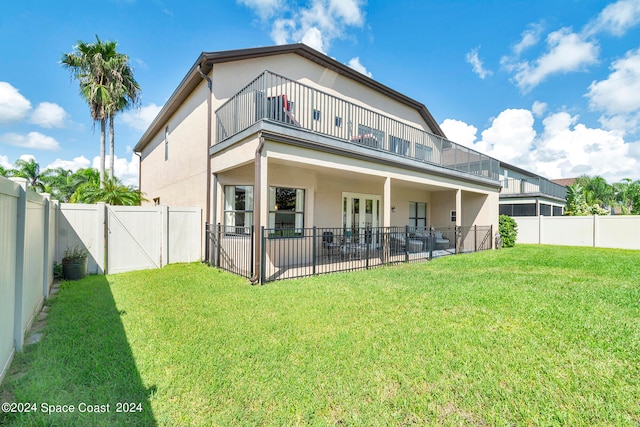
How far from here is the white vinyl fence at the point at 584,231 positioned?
14.6 m

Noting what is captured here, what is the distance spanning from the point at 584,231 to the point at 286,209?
18.1 metres

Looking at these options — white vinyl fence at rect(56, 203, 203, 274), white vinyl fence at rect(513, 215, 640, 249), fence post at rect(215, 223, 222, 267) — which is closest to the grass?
white vinyl fence at rect(56, 203, 203, 274)

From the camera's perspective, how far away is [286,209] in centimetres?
924

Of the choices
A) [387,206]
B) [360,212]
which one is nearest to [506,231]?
[360,212]

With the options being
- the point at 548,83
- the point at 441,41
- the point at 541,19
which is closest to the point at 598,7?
the point at 541,19

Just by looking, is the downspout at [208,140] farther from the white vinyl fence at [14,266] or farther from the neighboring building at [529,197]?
the neighboring building at [529,197]

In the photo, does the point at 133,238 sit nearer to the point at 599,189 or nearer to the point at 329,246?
the point at 329,246

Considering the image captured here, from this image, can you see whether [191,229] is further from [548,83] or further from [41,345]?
[548,83]

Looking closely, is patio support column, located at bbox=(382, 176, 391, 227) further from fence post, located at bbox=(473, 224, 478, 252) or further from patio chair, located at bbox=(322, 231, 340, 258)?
fence post, located at bbox=(473, 224, 478, 252)

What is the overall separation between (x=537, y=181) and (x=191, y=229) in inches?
947

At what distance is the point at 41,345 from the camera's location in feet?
10.9

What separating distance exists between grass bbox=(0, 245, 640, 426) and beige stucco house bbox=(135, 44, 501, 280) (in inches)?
101

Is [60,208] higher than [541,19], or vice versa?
[541,19]

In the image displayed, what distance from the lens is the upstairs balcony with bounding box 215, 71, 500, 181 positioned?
7211 mm
